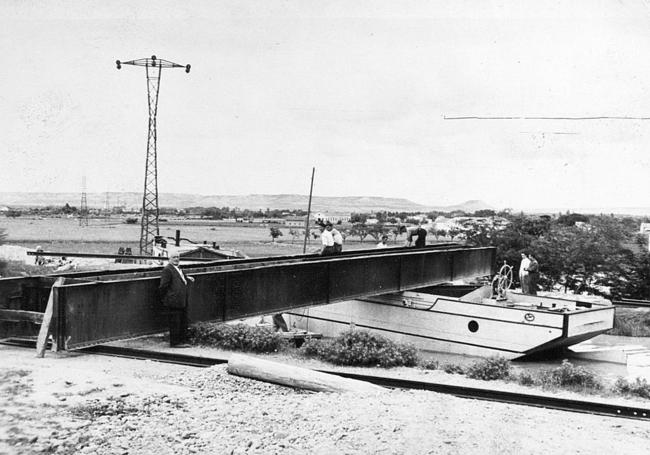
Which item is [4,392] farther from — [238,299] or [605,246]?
[605,246]

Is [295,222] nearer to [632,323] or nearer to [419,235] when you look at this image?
[632,323]

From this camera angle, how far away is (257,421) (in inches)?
268

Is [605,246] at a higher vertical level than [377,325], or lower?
higher

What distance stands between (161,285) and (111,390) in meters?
3.37

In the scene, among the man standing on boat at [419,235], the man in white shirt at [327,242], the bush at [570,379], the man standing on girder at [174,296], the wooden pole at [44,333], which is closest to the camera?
the wooden pole at [44,333]

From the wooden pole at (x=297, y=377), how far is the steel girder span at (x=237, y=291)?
272cm

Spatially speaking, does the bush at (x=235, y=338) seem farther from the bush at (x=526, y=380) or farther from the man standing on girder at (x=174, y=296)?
the bush at (x=526, y=380)

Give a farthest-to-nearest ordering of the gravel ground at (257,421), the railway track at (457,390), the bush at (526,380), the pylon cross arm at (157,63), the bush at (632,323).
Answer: the pylon cross arm at (157,63) → the bush at (632,323) → the bush at (526,380) → the railway track at (457,390) → the gravel ground at (257,421)

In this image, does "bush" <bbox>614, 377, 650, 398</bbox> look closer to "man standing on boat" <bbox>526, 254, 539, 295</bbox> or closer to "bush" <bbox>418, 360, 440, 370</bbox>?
"bush" <bbox>418, 360, 440, 370</bbox>

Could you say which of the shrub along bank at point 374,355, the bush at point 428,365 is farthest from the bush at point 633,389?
the bush at point 428,365

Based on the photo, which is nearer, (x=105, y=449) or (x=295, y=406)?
(x=105, y=449)

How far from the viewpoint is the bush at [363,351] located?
11180mm

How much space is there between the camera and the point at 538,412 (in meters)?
7.82

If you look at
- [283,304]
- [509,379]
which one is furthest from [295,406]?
[283,304]
